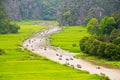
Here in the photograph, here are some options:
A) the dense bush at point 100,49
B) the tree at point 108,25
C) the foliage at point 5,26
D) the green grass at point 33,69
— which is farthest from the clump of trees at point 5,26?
the dense bush at point 100,49

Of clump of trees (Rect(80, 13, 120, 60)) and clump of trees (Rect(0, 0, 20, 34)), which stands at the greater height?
clump of trees (Rect(0, 0, 20, 34))

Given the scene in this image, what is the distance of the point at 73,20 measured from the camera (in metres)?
188

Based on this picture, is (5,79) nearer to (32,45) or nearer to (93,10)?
(32,45)

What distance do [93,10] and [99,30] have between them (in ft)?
207

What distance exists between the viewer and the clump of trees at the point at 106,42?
77.8 m

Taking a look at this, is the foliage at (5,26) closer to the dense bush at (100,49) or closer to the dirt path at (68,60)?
the dirt path at (68,60)

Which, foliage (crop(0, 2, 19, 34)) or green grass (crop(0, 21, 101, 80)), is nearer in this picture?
green grass (crop(0, 21, 101, 80))

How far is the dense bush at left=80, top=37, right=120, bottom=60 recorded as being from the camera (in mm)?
77375

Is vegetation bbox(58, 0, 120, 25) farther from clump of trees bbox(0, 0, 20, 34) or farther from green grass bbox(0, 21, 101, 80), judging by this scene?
green grass bbox(0, 21, 101, 80)

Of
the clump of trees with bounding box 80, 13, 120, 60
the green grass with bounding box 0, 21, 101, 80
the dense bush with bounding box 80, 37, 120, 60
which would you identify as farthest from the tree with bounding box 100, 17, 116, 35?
the green grass with bounding box 0, 21, 101, 80

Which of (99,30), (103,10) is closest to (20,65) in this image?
(99,30)

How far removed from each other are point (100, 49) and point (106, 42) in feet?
24.3

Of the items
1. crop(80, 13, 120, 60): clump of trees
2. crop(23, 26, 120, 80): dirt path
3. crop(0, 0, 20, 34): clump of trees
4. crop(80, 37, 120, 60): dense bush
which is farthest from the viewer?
crop(0, 0, 20, 34): clump of trees

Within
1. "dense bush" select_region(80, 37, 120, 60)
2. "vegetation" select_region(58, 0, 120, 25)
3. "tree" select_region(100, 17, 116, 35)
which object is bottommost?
"dense bush" select_region(80, 37, 120, 60)
